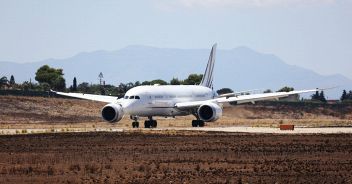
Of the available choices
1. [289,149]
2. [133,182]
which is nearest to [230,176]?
[133,182]

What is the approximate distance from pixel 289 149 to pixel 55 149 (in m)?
11.4

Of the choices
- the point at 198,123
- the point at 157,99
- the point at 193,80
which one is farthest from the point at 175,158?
the point at 193,80

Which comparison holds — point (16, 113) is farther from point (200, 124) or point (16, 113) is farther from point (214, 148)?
point (214, 148)

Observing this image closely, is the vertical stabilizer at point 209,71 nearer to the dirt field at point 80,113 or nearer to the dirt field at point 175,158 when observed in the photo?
the dirt field at point 80,113

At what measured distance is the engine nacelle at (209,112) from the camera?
7938cm

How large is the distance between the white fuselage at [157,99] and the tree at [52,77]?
2698 inches

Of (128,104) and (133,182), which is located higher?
(128,104)

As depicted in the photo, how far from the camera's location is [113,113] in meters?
76.2

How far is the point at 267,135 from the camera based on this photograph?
63.3 m

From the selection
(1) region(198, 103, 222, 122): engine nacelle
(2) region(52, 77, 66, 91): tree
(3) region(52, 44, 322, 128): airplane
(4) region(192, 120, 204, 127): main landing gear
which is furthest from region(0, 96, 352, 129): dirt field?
(2) region(52, 77, 66, 91): tree

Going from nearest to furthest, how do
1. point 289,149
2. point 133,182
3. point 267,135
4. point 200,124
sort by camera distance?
point 133,182 → point 289,149 → point 267,135 → point 200,124

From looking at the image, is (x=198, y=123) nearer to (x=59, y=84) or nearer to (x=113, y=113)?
(x=113, y=113)

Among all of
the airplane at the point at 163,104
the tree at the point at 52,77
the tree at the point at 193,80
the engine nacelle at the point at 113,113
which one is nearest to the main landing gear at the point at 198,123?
the airplane at the point at 163,104

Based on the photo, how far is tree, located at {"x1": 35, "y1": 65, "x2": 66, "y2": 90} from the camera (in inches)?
6078
